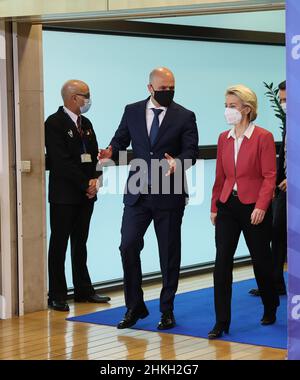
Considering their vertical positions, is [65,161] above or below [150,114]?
below

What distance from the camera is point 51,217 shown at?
24.5ft

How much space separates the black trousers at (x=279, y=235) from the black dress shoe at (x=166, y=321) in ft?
3.78

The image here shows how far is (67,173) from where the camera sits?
7.33 meters

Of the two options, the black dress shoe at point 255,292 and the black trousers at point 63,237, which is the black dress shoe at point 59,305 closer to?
the black trousers at point 63,237

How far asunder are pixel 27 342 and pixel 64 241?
1.31 m

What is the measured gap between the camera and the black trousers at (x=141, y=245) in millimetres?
6562

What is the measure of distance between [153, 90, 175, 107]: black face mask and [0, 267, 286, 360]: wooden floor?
1606mm

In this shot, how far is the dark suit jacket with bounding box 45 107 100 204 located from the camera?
288 inches

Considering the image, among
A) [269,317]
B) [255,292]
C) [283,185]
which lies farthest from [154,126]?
[255,292]

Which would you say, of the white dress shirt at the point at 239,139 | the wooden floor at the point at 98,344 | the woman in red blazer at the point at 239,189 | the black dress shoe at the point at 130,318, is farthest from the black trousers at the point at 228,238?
the black dress shoe at the point at 130,318

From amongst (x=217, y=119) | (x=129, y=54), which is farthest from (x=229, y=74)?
(x=129, y=54)

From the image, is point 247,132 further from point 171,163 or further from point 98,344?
point 98,344

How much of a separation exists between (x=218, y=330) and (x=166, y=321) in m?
0.46
